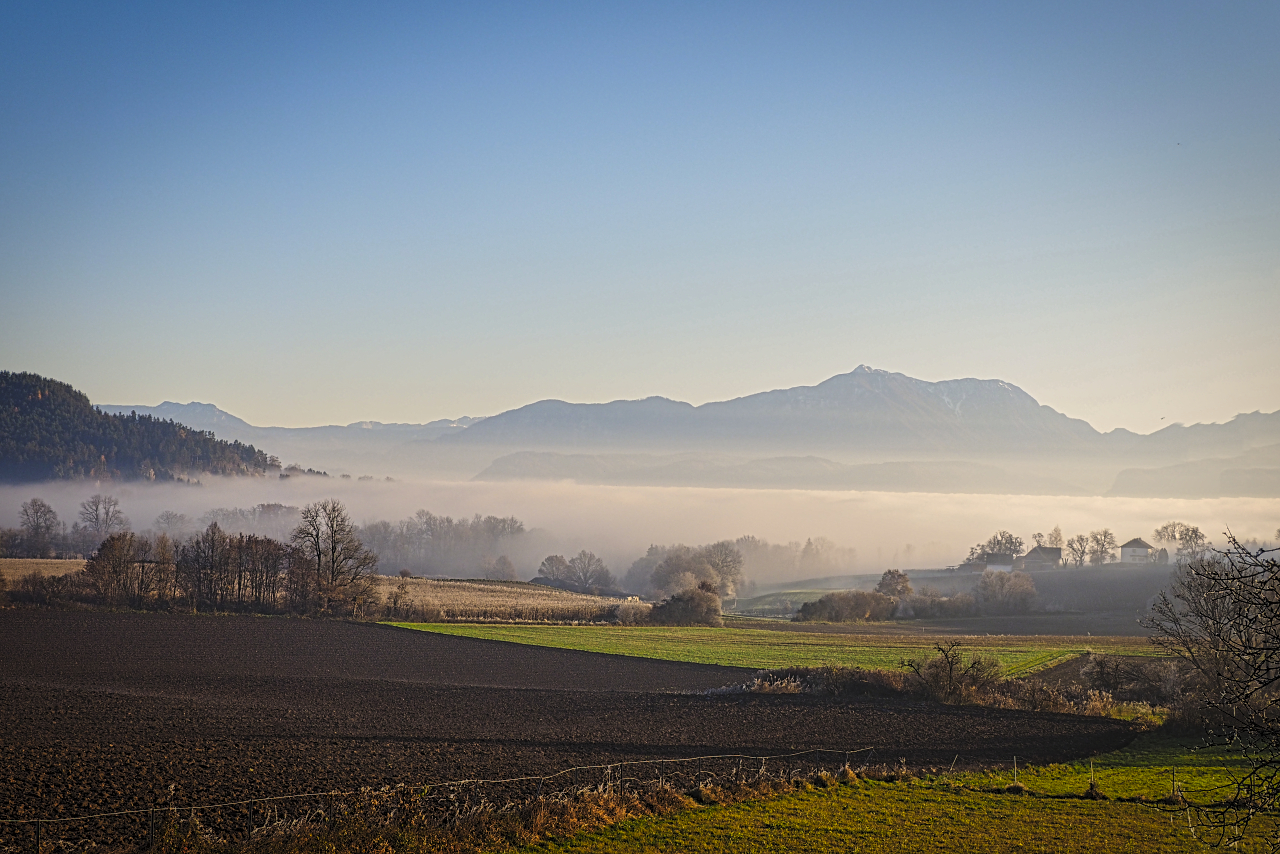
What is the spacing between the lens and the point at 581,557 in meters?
164

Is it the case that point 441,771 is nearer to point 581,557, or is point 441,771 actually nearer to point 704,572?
point 704,572

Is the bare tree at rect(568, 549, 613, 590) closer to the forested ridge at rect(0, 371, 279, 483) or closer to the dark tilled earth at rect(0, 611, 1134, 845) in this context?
the forested ridge at rect(0, 371, 279, 483)

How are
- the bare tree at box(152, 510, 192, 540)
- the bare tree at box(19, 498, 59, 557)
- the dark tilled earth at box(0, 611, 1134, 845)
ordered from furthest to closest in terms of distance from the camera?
1. the bare tree at box(152, 510, 192, 540)
2. the bare tree at box(19, 498, 59, 557)
3. the dark tilled earth at box(0, 611, 1134, 845)

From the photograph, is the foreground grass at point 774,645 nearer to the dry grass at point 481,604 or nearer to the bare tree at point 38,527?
the dry grass at point 481,604

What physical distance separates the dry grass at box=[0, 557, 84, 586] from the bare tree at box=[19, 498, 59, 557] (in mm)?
26638

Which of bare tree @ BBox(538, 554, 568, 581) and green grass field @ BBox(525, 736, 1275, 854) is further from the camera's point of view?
bare tree @ BBox(538, 554, 568, 581)

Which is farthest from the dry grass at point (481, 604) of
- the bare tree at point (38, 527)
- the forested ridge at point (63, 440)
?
the forested ridge at point (63, 440)

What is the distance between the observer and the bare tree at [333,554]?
8244 centimetres

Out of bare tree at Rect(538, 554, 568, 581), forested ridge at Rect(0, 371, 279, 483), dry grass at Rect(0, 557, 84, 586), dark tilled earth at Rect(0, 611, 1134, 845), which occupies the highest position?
forested ridge at Rect(0, 371, 279, 483)

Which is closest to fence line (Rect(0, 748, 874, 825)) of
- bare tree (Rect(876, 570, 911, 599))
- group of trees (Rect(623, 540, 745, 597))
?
bare tree (Rect(876, 570, 911, 599))

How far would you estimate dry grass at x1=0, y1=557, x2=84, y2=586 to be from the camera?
260 feet

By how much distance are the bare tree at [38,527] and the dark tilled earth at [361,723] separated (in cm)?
6900

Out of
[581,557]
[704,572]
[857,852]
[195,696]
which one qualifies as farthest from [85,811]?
[581,557]

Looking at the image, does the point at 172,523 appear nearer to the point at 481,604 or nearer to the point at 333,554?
the point at 333,554
